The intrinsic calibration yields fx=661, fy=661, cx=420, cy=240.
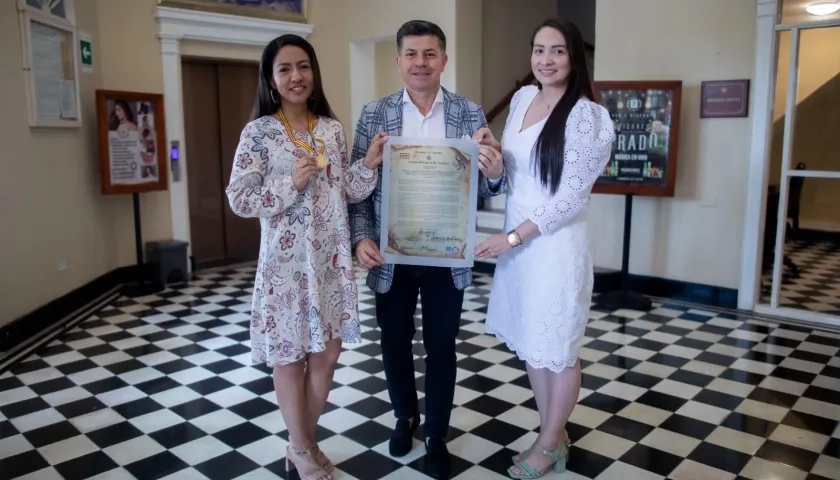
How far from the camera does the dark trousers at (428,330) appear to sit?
271 centimetres

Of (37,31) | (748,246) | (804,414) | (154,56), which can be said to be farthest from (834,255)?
(37,31)

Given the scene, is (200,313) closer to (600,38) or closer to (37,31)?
(37,31)

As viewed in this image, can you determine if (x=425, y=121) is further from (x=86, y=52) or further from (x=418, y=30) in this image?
(x=86, y=52)

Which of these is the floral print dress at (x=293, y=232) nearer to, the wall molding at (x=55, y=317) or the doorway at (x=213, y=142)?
the wall molding at (x=55, y=317)

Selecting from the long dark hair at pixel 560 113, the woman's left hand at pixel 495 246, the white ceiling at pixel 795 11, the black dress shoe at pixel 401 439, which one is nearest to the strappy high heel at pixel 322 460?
the black dress shoe at pixel 401 439

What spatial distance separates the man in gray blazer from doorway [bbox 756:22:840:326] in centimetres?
360

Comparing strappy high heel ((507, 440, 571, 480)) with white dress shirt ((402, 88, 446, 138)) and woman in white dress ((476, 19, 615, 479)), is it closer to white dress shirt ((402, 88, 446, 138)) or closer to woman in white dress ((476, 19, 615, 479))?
woman in white dress ((476, 19, 615, 479))

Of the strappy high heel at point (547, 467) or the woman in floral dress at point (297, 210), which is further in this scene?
the strappy high heel at point (547, 467)

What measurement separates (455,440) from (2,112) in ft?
12.2

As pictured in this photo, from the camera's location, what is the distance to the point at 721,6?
529 cm

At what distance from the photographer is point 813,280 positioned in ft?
21.8

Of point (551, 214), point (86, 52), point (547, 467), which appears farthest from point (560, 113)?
point (86, 52)

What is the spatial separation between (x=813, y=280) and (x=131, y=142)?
6.71 meters

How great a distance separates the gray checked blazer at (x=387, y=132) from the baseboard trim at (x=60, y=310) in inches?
120
